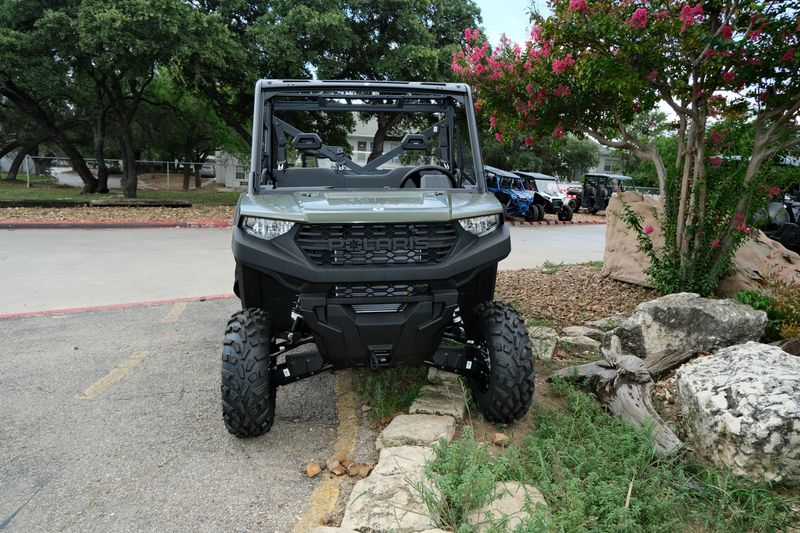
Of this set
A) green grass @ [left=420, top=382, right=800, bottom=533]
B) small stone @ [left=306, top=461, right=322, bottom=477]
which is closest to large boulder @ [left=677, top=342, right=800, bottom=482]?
green grass @ [left=420, top=382, right=800, bottom=533]

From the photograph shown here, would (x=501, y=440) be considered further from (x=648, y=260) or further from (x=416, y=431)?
(x=648, y=260)

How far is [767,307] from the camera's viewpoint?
4941mm

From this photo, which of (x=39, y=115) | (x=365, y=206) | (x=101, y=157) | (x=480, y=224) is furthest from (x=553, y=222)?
(x=39, y=115)

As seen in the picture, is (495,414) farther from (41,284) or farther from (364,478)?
(41,284)

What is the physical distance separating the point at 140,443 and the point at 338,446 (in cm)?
118

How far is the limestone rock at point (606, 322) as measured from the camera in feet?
18.5

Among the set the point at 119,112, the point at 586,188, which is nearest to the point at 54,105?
the point at 119,112

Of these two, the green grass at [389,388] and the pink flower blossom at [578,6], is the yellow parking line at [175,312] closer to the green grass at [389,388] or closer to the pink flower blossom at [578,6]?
the green grass at [389,388]

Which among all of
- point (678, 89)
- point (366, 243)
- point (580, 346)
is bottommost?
point (580, 346)

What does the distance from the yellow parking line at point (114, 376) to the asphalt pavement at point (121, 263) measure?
2253 mm

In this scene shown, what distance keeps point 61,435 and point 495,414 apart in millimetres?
2636

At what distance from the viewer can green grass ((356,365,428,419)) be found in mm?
3717

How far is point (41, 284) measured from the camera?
7.70m

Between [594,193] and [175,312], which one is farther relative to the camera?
[594,193]
